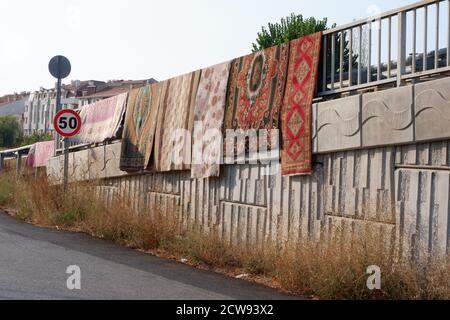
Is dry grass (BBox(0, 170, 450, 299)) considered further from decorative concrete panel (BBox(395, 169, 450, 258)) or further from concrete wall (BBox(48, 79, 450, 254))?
concrete wall (BBox(48, 79, 450, 254))

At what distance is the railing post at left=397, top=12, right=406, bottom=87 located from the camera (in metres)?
8.85

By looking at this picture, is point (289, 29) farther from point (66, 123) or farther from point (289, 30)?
point (66, 123)

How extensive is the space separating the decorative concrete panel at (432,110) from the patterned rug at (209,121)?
462 cm

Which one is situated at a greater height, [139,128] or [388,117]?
[139,128]

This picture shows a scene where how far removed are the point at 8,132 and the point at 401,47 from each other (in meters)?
76.8

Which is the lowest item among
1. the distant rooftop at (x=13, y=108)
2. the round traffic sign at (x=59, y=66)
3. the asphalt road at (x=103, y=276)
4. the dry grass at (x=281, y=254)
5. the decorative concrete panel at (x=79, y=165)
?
Answer: the asphalt road at (x=103, y=276)

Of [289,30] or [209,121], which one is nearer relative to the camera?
[209,121]

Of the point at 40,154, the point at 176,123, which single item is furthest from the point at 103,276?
the point at 40,154

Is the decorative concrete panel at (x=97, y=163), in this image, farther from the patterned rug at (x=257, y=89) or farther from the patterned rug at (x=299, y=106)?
the patterned rug at (x=299, y=106)

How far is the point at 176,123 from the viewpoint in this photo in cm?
1384

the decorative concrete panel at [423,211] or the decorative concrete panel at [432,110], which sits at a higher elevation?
the decorative concrete panel at [432,110]

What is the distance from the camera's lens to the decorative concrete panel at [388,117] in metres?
8.23

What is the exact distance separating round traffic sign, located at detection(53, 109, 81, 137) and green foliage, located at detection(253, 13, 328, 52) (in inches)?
837

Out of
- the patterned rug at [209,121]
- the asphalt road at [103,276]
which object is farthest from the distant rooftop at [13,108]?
the asphalt road at [103,276]
